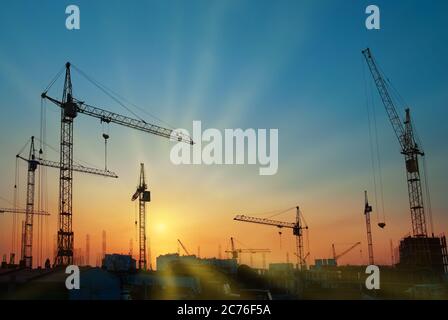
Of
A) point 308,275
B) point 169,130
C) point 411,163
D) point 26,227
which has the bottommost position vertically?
point 308,275

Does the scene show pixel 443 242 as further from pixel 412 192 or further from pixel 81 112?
pixel 81 112

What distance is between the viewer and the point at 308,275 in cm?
16762

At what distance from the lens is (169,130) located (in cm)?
13138
